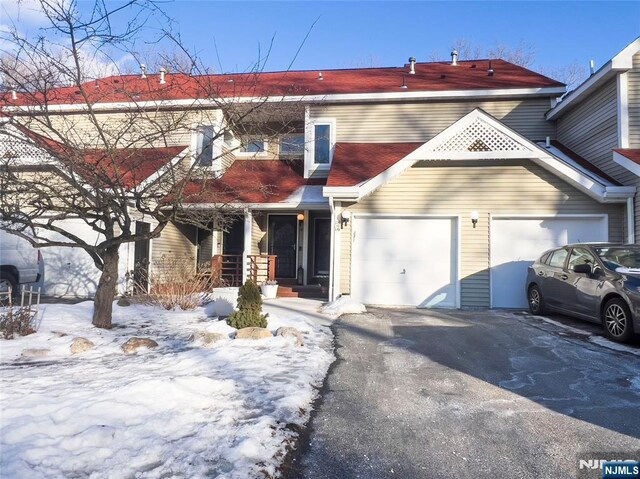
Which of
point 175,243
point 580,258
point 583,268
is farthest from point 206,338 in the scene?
point 175,243

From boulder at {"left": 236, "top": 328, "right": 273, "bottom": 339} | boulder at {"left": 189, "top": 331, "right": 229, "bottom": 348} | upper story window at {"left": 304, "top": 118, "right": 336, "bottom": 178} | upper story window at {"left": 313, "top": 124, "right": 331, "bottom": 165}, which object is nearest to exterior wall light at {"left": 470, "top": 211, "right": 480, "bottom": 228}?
upper story window at {"left": 304, "top": 118, "right": 336, "bottom": 178}

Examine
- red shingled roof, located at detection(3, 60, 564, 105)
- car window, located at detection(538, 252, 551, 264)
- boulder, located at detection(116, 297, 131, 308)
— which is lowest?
boulder, located at detection(116, 297, 131, 308)

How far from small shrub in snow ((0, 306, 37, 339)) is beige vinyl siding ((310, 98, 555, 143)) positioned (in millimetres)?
9554

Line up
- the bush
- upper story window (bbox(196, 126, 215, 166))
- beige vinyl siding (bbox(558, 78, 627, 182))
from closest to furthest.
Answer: upper story window (bbox(196, 126, 215, 166))
the bush
beige vinyl siding (bbox(558, 78, 627, 182))

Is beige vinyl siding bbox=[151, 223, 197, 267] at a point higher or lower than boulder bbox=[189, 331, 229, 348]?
higher

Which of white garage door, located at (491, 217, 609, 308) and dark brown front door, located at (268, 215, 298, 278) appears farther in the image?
dark brown front door, located at (268, 215, 298, 278)

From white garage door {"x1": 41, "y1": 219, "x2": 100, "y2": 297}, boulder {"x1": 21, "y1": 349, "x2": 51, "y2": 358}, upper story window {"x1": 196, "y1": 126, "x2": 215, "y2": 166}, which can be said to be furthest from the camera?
white garage door {"x1": 41, "y1": 219, "x2": 100, "y2": 297}

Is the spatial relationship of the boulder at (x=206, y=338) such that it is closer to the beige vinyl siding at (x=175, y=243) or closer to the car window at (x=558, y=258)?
the car window at (x=558, y=258)

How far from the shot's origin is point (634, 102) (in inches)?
372

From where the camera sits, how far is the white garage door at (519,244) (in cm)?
1031

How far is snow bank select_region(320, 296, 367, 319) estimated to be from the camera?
30.1 ft

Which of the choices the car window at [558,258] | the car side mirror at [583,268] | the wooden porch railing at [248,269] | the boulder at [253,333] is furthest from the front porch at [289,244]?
the car side mirror at [583,268]

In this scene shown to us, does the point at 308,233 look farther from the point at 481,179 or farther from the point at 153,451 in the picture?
the point at 153,451

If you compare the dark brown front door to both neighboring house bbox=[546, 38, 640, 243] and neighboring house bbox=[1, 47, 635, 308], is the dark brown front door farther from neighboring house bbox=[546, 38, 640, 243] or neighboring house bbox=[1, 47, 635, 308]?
neighboring house bbox=[546, 38, 640, 243]
